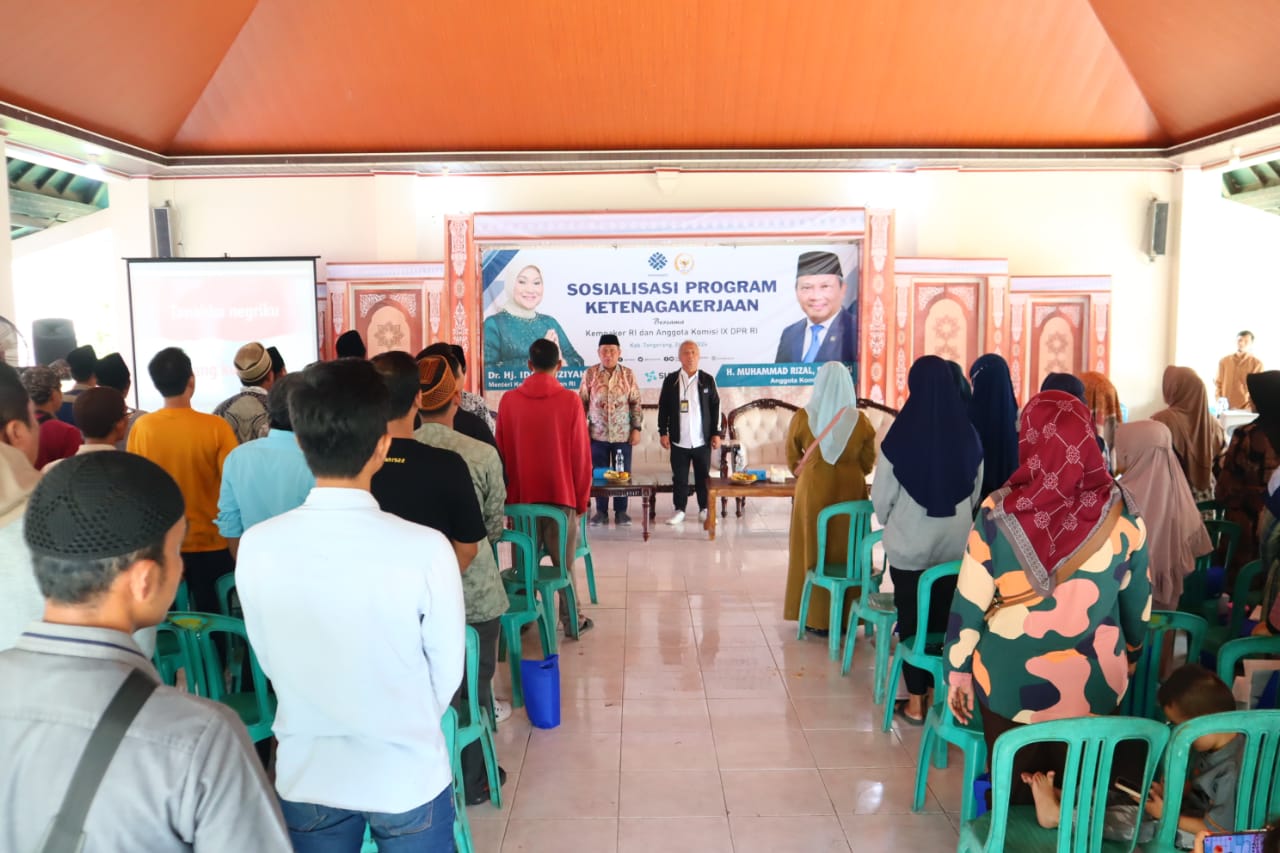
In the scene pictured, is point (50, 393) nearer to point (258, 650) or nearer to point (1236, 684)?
point (258, 650)

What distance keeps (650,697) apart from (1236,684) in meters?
2.23

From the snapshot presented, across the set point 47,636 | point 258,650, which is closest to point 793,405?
point 258,650

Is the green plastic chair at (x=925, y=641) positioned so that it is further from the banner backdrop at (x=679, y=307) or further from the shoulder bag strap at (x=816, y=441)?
the banner backdrop at (x=679, y=307)

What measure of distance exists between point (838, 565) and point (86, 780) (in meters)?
3.76

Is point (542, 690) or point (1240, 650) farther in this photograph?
point (542, 690)

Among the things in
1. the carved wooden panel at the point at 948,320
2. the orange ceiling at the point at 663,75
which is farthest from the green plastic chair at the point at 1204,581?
the carved wooden panel at the point at 948,320

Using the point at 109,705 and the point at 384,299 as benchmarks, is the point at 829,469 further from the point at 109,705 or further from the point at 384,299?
the point at 384,299

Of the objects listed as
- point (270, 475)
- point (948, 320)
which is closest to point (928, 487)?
point (270, 475)

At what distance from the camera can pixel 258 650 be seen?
167 cm

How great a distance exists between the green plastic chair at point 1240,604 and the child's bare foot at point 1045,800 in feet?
5.31

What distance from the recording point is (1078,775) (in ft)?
6.42

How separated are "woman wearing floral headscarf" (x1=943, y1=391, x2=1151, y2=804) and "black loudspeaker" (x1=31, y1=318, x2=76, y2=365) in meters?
8.97

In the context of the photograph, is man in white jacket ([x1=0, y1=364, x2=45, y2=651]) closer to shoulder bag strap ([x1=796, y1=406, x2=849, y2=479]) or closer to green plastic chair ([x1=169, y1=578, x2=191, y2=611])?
green plastic chair ([x1=169, y1=578, x2=191, y2=611])

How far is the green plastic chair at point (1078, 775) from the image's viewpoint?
73.4 inches
